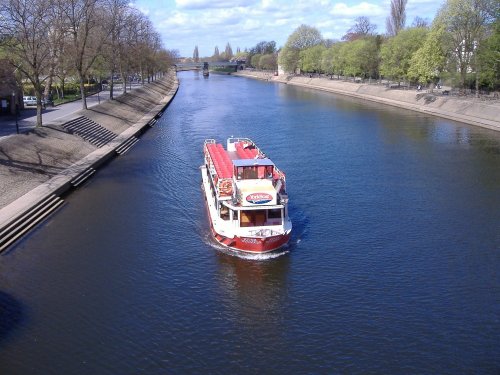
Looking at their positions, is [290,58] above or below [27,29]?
above

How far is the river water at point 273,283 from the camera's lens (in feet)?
61.0

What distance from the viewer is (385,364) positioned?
17969 mm

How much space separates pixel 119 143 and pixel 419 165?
30.2 m

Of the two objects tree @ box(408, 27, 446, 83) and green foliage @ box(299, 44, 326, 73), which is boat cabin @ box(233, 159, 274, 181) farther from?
green foliage @ box(299, 44, 326, 73)

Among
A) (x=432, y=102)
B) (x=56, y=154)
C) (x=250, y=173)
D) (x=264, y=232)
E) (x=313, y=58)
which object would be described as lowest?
(x=264, y=232)

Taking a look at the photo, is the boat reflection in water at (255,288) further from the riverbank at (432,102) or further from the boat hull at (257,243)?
the riverbank at (432,102)

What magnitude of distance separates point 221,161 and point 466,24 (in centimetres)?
5600

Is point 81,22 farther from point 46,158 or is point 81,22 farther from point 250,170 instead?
point 250,170

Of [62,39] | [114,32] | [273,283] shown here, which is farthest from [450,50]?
[273,283]

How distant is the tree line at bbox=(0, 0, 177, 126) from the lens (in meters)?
45.3

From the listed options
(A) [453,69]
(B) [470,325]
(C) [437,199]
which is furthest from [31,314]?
(A) [453,69]

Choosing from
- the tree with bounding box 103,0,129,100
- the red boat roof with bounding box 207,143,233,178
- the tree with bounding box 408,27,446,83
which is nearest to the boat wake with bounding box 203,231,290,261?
the red boat roof with bounding box 207,143,233,178

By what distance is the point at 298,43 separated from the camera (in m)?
170

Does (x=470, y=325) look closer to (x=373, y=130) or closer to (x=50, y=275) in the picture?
(x=50, y=275)
